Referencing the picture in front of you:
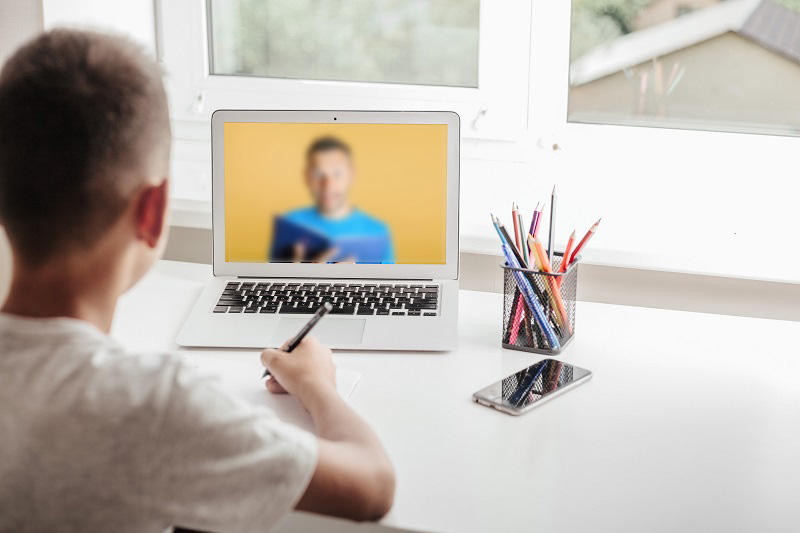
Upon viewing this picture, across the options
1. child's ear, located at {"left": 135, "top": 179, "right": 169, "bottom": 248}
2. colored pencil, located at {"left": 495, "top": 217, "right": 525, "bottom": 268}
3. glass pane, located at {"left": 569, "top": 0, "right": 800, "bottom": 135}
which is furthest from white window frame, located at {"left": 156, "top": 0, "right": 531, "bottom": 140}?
child's ear, located at {"left": 135, "top": 179, "right": 169, "bottom": 248}

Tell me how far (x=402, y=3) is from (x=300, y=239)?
1.93 ft

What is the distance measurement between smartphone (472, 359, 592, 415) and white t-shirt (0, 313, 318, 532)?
0.43 meters

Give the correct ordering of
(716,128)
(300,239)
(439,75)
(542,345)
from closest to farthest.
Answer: (542,345) → (300,239) → (716,128) → (439,75)

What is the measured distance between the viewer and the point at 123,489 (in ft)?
2.39

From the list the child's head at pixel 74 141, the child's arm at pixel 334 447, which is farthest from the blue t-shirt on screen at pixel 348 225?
the child's head at pixel 74 141

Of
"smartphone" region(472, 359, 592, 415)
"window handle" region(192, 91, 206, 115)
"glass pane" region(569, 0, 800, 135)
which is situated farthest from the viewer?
"window handle" region(192, 91, 206, 115)

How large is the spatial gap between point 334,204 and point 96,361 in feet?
2.63

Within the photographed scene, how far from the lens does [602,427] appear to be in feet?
3.58

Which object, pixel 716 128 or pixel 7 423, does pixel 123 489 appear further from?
pixel 716 128

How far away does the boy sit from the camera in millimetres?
720

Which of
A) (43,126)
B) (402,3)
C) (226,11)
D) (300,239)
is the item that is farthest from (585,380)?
(226,11)

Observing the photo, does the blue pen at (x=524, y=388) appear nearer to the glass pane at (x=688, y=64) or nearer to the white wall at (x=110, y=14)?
the glass pane at (x=688, y=64)

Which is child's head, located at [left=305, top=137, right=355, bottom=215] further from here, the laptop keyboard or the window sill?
the window sill

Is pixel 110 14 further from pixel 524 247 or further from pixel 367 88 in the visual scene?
pixel 524 247
